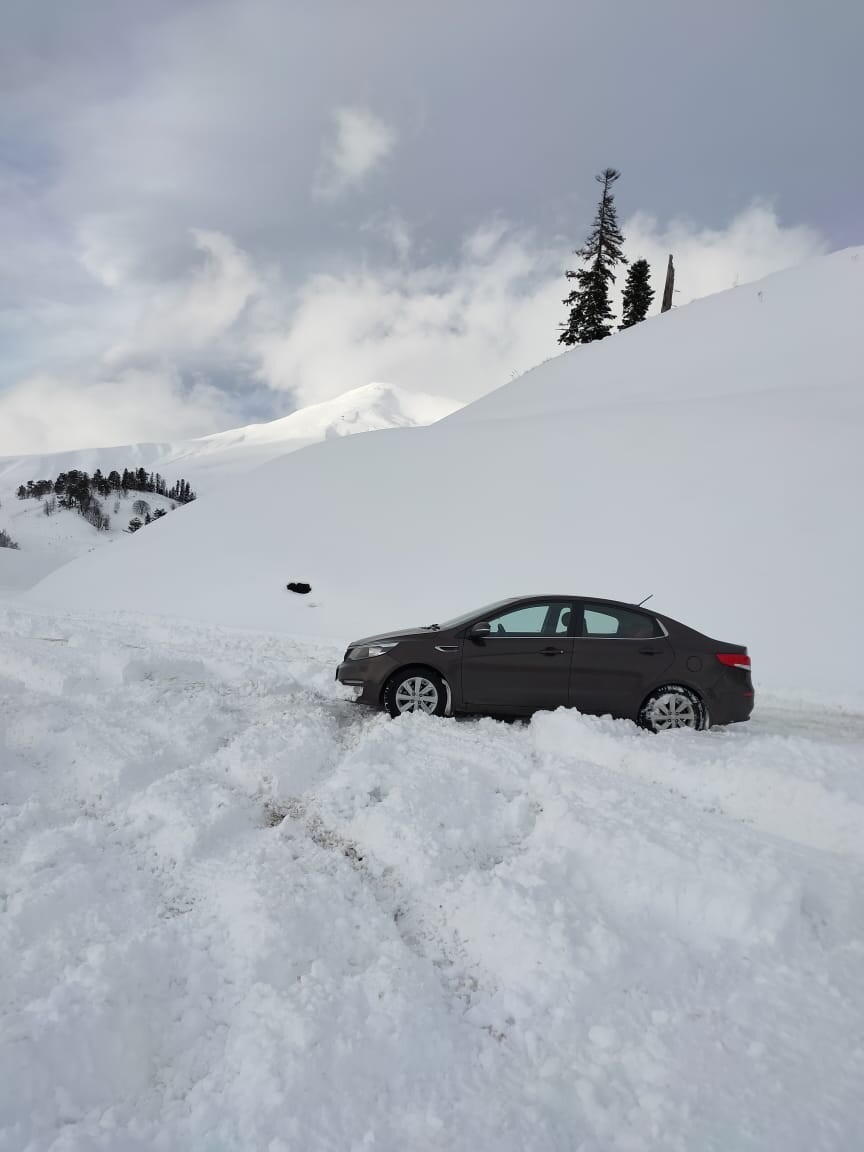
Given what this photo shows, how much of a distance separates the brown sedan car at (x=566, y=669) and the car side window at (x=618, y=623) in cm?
1

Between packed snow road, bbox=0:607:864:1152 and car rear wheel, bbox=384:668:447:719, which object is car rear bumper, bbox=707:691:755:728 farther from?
car rear wheel, bbox=384:668:447:719

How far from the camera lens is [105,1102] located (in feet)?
7.11

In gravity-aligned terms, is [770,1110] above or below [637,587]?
below

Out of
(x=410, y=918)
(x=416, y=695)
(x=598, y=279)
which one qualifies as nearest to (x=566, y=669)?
(x=416, y=695)

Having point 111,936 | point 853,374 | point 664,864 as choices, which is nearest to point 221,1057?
point 111,936

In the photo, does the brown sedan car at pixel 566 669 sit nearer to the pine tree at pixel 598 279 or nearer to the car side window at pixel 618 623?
the car side window at pixel 618 623

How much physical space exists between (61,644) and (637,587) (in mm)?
9853

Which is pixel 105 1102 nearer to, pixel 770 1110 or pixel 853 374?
pixel 770 1110

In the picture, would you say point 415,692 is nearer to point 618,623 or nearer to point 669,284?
point 618,623

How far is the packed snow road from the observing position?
2170 millimetres

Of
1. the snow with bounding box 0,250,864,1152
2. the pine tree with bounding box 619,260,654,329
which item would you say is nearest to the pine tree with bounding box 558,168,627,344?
the pine tree with bounding box 619,260,654,329

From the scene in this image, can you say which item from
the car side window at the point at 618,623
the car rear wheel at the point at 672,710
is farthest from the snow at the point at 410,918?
the car side window at the point at 618,623

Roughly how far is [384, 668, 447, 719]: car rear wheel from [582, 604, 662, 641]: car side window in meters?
1.60

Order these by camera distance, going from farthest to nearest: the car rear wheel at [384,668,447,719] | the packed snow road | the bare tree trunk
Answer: the bare tree trunk
the car rear wheel at [384,668,447,719]
the packed snow road
